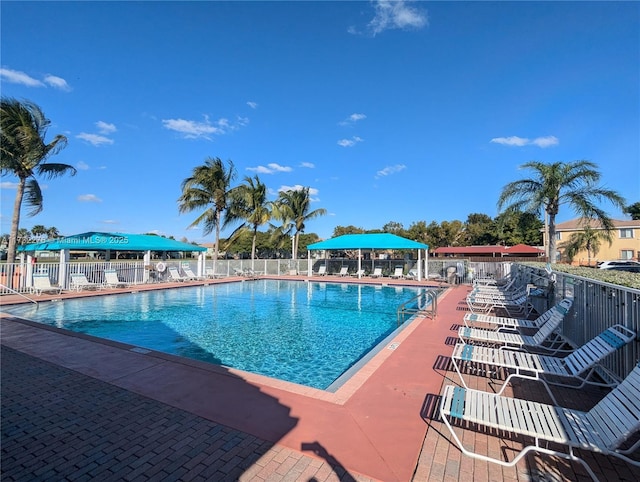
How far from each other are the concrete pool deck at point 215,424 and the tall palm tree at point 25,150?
563 inches

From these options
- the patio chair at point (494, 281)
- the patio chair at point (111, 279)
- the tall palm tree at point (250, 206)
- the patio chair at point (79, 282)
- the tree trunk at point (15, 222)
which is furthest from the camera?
the tall palm tree at point (250, 206)

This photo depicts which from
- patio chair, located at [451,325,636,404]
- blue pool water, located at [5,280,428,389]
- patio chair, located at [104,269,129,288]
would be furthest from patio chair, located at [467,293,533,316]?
patio chair, located at [104,269,129,288]

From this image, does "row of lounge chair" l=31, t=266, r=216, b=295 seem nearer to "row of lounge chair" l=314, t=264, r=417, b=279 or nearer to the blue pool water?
the blue pool water

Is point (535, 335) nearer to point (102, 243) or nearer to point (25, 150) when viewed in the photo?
point (102, 243)

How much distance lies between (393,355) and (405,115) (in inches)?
730

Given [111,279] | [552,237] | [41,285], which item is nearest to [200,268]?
[111,279]

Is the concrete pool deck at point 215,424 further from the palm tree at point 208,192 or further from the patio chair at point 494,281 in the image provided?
the palm tree at point 208,192

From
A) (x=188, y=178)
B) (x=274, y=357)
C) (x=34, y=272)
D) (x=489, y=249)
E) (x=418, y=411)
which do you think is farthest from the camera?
(x=489, y=249)

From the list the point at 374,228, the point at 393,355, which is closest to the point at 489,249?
the point at 374,228

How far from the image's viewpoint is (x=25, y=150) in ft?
49.6

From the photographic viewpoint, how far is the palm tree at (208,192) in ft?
79.2

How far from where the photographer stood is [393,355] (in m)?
5.60

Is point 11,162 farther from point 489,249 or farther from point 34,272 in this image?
point 489,249

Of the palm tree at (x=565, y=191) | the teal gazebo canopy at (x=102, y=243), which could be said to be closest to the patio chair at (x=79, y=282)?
the teal gazebo canopy at (x=102, y=243)
